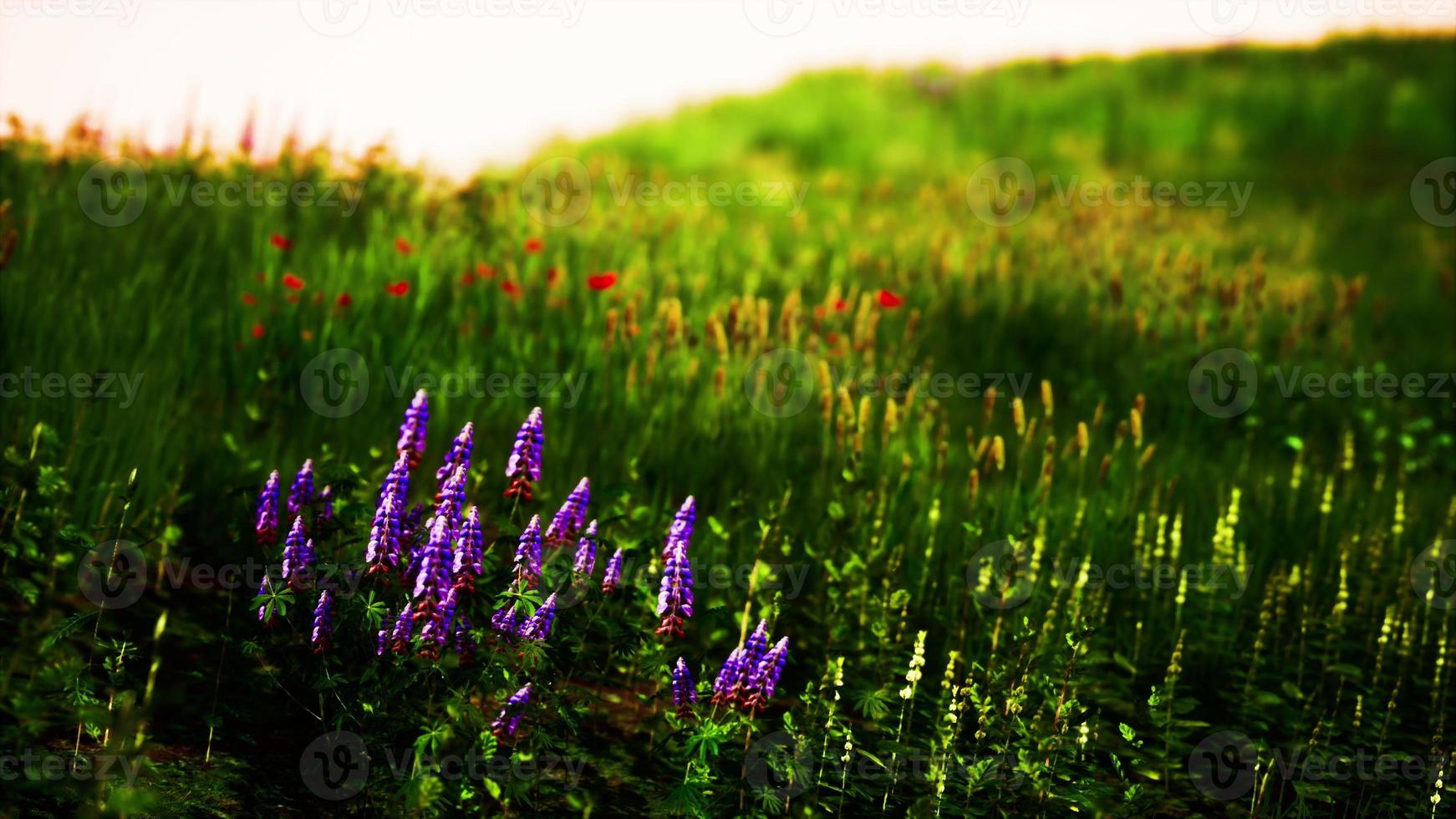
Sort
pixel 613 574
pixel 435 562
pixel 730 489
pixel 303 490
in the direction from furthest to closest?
1. pixel 730 489
2. pixel 303 490
3. pixel 613 574
4. pixel 435 562

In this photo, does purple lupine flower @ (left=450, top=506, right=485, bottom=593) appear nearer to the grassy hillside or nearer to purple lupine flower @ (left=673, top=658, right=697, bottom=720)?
the grassy hillside

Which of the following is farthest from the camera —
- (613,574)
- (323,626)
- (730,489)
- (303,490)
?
(730,489)

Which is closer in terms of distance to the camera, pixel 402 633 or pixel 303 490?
pixel 402 633

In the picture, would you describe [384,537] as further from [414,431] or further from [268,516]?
[268,516]

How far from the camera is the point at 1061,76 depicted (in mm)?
18859

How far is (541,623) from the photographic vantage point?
2.48 metres

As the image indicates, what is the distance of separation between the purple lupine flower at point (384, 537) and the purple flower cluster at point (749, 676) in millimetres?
791

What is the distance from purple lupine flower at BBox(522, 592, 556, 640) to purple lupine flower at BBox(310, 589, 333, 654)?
0.44m

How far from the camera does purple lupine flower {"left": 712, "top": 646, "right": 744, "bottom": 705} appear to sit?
8.52 ft

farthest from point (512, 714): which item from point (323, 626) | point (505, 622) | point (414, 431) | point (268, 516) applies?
point (268, 516)

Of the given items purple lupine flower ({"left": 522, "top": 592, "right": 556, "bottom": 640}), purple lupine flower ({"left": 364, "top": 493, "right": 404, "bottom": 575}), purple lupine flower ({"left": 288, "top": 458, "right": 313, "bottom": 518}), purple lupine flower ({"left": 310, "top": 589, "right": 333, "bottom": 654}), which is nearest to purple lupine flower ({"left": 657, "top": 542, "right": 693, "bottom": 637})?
purple lupine flower ({"left": 522, "top": 592, "right": 556, "bottom": 640})

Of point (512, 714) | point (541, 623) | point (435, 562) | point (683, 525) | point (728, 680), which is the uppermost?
point (683, 525)

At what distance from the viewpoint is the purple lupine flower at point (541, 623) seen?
246 centimetres

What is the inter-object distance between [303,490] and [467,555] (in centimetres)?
64
